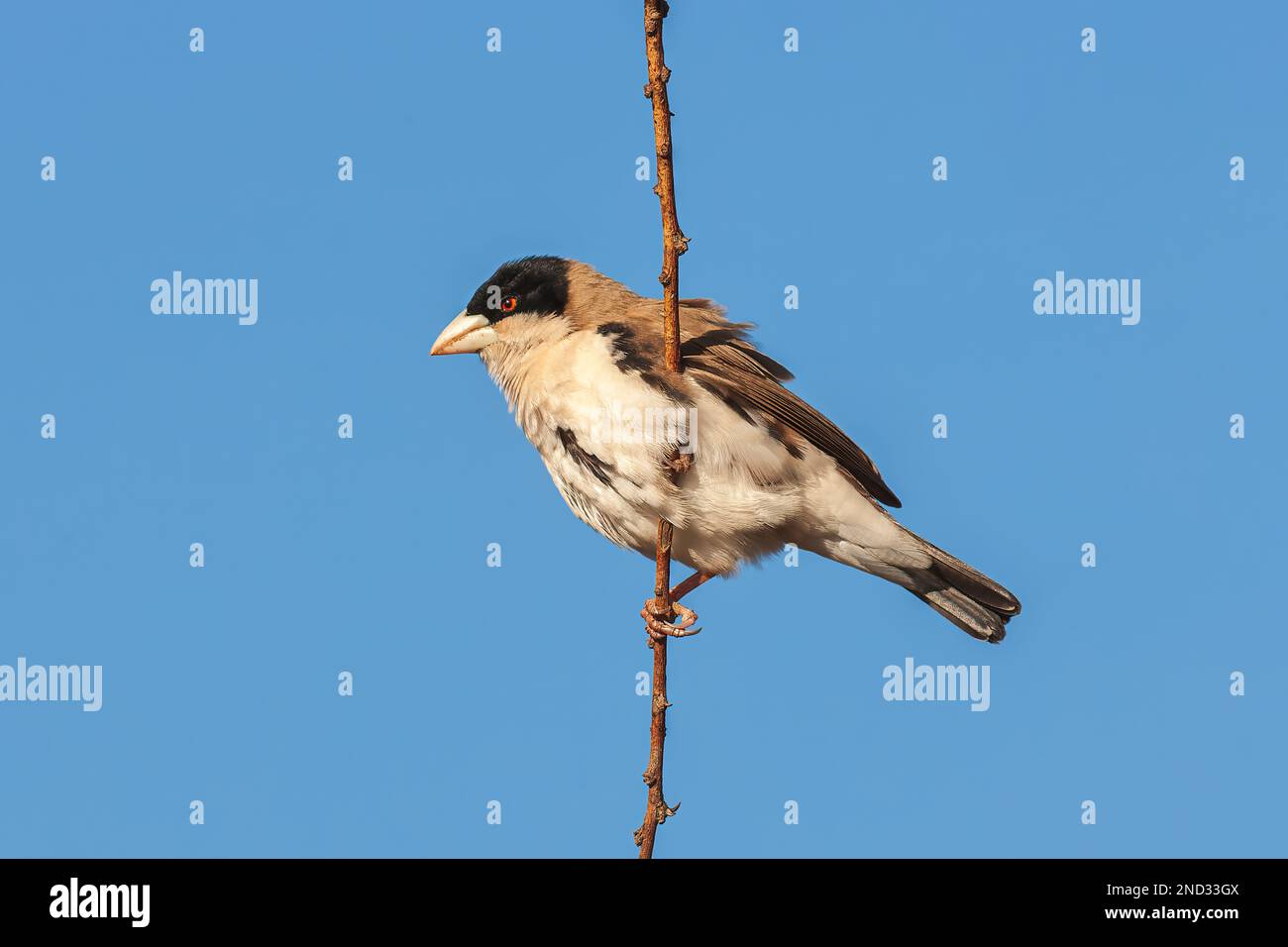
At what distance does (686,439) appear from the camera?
6.21m

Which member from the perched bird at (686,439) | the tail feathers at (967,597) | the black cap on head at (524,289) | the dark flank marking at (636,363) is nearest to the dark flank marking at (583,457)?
the perched bird at (686,439)

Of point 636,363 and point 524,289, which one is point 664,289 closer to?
point 636,363

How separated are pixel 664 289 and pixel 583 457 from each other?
1.64 metres

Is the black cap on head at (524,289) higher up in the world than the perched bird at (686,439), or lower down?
higher up

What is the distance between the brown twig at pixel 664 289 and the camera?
443 centimetres

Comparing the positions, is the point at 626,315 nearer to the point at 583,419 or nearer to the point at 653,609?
the point at 583,419

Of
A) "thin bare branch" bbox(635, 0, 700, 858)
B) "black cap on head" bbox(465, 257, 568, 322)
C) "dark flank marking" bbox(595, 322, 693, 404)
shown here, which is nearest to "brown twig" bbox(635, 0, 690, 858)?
"thin bare branch" bbox(635, 0, 700, 858)

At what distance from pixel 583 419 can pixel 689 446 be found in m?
0.47

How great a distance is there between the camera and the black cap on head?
685cm

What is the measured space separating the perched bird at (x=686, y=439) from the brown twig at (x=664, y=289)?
0.89 m

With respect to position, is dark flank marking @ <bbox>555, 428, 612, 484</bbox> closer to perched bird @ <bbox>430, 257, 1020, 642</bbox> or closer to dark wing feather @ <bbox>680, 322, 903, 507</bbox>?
perched bird @ <bbox>430, 257, 1020, 642</bbox>

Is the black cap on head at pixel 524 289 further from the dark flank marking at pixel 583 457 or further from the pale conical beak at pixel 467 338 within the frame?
the dark flank marking at pixel 583 457

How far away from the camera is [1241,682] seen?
9.21 metres
